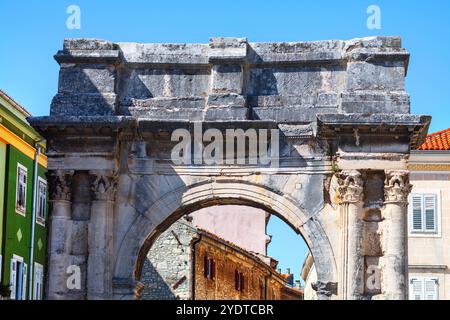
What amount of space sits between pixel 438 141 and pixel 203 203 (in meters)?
11.0

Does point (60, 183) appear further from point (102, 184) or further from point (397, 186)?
point (397, 186)

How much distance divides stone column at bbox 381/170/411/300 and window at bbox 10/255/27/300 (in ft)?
37.4

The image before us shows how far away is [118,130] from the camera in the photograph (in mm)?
21625

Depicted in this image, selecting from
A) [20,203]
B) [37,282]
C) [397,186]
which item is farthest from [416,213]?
[397,186]

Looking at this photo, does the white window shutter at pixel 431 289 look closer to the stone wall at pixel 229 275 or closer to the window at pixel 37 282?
the stone wall at pixel 229 275

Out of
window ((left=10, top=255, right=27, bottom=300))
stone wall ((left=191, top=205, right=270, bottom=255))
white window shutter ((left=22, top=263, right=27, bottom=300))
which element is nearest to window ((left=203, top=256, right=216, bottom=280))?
stone wall ((left=191, top=205, right=270, bottom=255))

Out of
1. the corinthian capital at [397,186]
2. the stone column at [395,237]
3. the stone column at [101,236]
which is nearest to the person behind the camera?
the stone column at [395,237]

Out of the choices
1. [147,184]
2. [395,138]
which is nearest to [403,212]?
[395,138]

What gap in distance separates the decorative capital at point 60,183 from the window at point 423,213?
1137 centimetres

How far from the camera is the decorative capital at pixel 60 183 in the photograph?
858 inches

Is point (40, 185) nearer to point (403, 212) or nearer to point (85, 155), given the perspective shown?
point (85, 155)

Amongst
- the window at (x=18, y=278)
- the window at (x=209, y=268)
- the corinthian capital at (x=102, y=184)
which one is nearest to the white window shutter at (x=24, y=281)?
the window at (x=18, y=278)

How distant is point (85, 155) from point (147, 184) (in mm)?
1110

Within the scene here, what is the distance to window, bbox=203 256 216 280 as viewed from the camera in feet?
127
